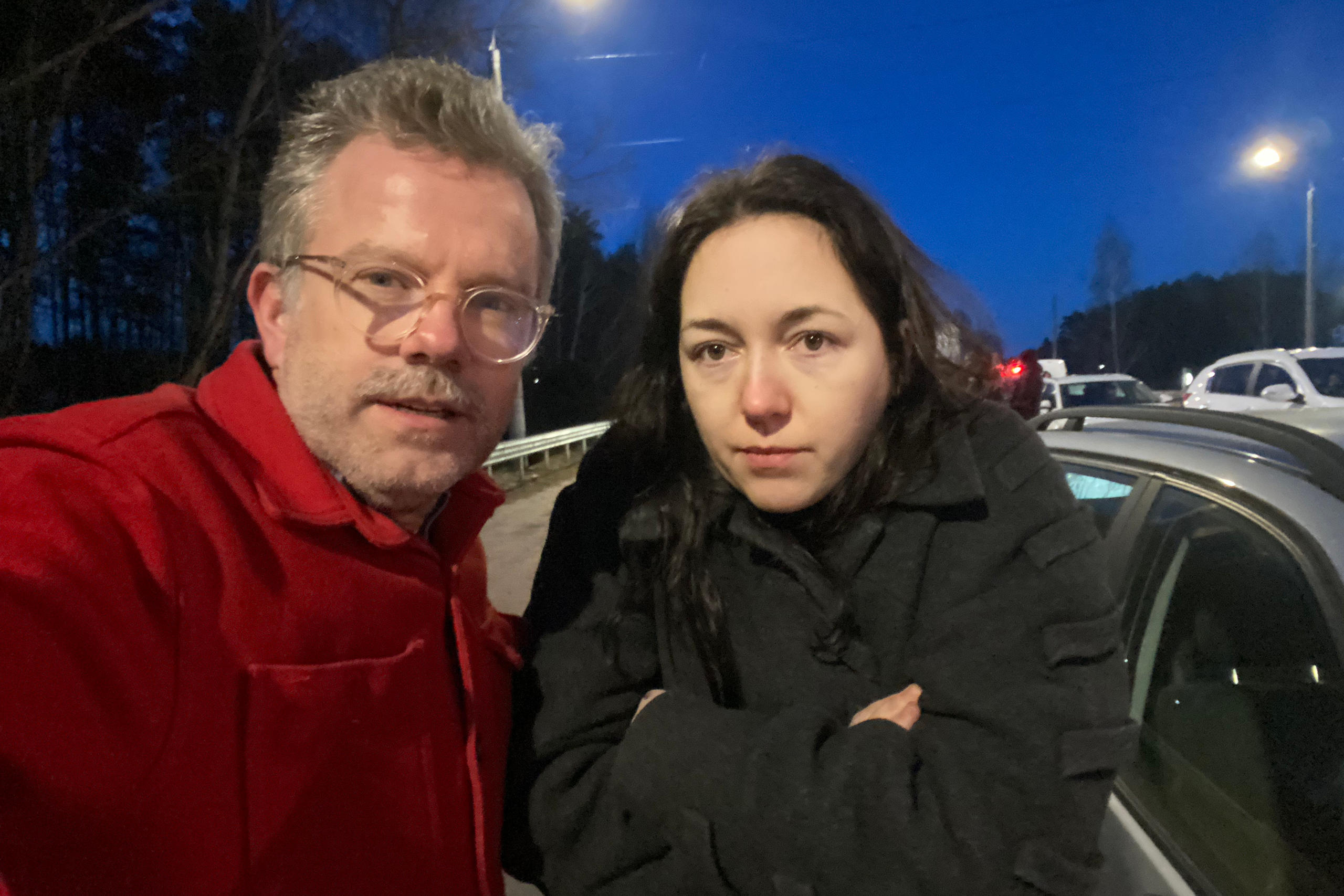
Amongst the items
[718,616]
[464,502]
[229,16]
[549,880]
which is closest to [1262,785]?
[718,616]

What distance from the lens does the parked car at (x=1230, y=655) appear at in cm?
130

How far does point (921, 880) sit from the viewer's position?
102 cm

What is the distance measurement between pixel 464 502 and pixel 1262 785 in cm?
189

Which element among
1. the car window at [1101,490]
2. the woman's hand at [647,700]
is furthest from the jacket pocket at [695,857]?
the car window at [1101,490]

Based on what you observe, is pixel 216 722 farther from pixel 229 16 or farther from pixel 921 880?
pixel 229 16

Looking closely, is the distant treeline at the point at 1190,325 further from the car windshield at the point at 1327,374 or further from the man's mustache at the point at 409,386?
the man's mustache at the point at 409,386

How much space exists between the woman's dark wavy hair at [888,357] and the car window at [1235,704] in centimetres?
74

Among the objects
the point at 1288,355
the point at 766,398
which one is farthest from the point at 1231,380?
the point at 766,398

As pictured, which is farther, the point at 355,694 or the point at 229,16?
the point at 229,16

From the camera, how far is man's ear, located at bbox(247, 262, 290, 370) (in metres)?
1.37

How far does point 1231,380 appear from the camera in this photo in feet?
37.2

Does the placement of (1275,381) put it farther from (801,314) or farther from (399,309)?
(399,309)

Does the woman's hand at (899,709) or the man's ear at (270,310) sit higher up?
the man's ear at (270,310)

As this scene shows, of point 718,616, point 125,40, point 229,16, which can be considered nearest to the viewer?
point 718,616
